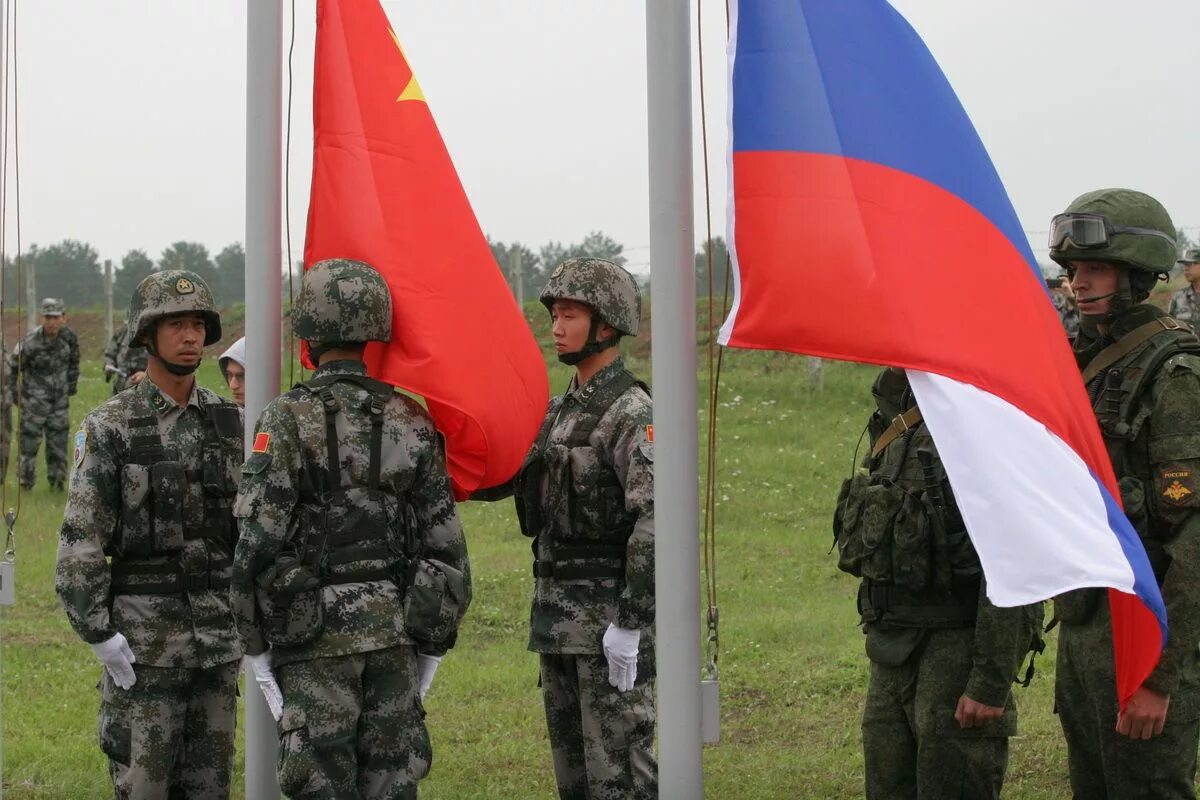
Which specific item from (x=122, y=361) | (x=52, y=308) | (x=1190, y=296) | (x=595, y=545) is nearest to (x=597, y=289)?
(x=595, y=545)

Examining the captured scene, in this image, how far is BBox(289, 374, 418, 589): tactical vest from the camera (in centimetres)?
507

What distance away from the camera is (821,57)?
4242 mm

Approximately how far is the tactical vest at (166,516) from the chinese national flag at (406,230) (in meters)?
0.84

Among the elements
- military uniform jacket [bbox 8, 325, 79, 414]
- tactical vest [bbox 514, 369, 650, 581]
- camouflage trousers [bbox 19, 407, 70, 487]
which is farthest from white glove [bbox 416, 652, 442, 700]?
military uniform jacket [bbox 8, 325, 79, 414]

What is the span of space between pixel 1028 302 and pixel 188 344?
3.29 metres

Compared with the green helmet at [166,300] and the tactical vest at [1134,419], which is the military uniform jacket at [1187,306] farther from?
the green helmet at [166,300]

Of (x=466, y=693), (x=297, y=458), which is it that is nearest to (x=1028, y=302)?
(x=297, y=458)

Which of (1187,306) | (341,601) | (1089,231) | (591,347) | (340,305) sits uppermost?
(1187,306)

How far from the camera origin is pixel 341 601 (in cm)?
508

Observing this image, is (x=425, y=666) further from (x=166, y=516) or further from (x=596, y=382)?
(x=596, y=382)

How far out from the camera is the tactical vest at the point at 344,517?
16.6ft

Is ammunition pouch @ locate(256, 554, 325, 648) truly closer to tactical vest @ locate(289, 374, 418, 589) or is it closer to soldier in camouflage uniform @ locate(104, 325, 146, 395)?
Answer: tactical vest @ locate(289, 374, 418, 589)

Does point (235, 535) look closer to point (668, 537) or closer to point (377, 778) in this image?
point (377, 778)

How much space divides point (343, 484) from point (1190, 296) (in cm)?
1190
